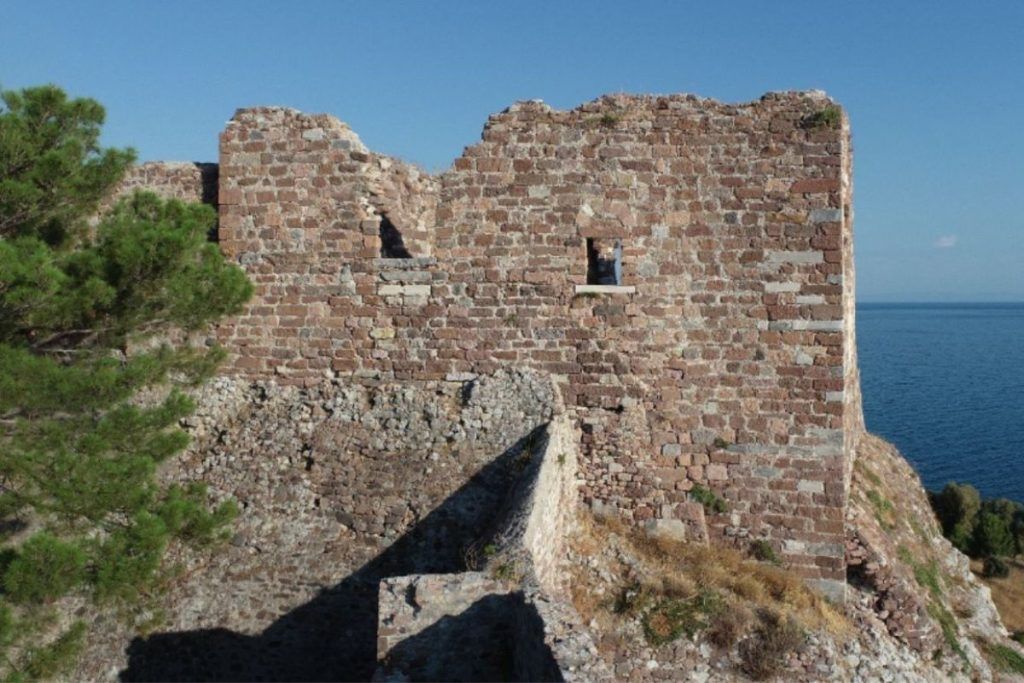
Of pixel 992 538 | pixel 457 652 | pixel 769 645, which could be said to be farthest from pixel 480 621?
pixel 992 538

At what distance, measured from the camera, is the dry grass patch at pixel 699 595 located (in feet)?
28.8

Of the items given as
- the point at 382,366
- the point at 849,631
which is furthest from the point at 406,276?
the point at 849,631

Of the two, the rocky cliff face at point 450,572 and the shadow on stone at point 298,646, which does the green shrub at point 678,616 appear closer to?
the rocky cliff face at point 450,572

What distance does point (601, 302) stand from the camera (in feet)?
33.4

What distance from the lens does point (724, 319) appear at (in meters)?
10.0

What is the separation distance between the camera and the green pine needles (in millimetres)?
7664

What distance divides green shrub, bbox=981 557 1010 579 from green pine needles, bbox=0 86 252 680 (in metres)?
20.7

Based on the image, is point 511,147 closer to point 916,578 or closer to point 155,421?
point 155,421

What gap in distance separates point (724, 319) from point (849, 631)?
12.5 ft

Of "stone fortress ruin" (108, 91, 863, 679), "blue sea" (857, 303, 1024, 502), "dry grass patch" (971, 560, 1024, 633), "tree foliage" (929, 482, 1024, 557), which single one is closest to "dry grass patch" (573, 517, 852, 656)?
"stone fortress ruin" (108, 91, 863, 679)

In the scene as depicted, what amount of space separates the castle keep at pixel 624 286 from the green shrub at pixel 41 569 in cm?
363

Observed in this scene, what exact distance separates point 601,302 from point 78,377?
5.71m

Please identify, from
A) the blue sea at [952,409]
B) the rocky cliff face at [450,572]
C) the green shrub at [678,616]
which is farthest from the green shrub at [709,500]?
the blue sea at [952,409]

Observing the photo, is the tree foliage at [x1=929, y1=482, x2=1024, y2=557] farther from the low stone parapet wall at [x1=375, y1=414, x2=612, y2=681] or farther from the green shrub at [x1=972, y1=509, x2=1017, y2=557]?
the low stone parapet wall at [x1=375, y1=414, x2=612, y2=681]
